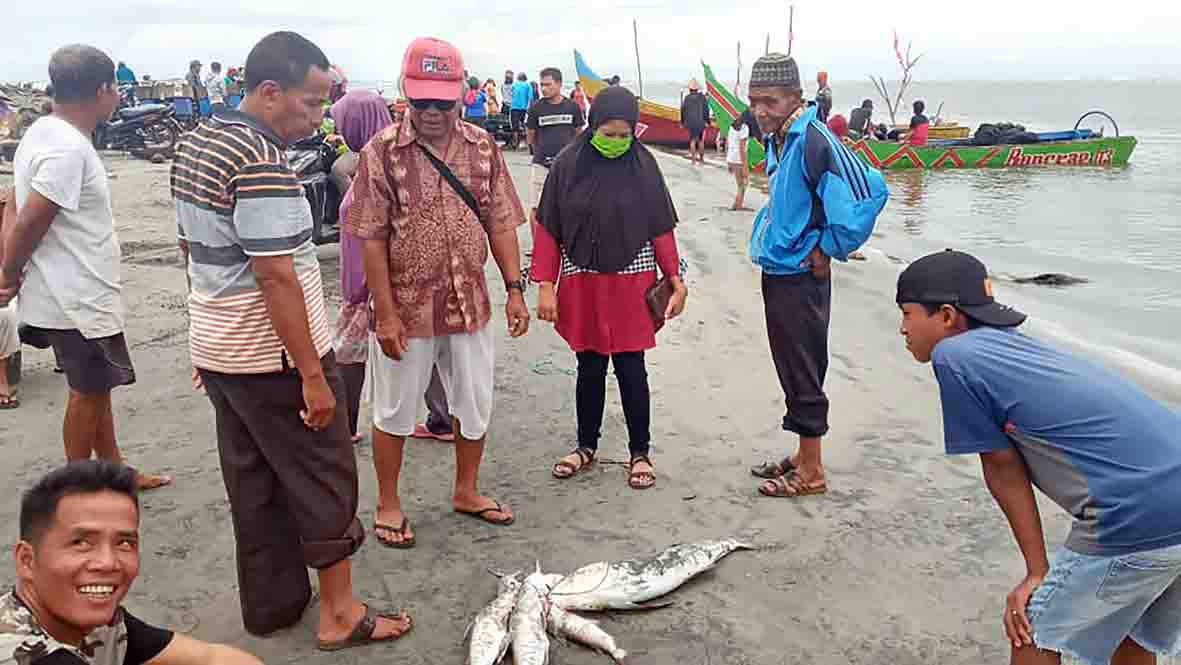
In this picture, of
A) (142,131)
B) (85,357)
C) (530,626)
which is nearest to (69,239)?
(85,357)

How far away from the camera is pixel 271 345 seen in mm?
2703

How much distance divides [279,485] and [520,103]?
19.2 meters

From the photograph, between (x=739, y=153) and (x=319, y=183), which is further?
(x=739, y=153)

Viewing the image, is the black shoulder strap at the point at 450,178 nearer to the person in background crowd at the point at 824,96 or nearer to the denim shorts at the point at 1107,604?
the denim shorts at the point at 1107,604

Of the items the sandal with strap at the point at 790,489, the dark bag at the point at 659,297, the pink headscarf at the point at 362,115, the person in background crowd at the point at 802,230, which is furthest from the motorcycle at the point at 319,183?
the sandal with strap at the point at 790,489

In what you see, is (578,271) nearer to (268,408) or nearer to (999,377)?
(268,408)

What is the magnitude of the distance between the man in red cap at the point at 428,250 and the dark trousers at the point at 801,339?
122 cm

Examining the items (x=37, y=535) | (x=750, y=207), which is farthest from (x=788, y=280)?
(x=750, y=207)

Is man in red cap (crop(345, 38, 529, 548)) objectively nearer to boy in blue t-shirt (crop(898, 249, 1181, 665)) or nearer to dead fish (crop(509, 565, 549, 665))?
dead fish (crop(509, 565, 549, 665))

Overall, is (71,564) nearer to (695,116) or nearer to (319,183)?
(319,183)

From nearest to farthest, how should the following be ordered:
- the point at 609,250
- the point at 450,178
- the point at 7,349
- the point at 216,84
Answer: the point at 450,178 < the point at 609,250 < the point at 7,349 < the point at 216,84

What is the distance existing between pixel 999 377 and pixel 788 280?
1.88 meters

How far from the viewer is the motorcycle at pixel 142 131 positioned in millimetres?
18406

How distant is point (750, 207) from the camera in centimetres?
1439
